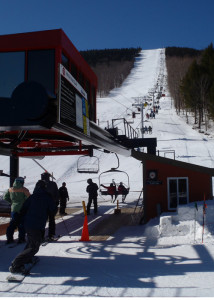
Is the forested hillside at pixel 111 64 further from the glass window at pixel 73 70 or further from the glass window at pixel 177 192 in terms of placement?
the glass window at pixel 73 70

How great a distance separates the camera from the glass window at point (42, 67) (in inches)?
303

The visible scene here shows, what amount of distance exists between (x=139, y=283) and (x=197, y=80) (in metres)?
50.4

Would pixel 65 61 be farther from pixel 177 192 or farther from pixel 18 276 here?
pixel 177 192

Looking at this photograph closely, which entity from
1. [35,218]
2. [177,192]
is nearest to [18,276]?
[35,218]

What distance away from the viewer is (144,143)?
1456 cm

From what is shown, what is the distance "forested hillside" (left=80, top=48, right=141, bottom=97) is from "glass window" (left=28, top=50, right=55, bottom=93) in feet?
318

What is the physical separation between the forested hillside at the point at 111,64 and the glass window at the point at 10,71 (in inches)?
3820

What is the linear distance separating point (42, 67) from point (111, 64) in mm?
147827

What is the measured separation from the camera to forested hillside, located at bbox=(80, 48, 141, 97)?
117 m

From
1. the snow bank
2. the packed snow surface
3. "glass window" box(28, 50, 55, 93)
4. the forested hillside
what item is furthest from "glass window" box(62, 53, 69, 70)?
the forested hillside

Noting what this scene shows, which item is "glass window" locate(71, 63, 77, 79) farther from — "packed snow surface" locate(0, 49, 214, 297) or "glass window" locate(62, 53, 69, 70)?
"packed snow surface" locate(0, 49, 214, 297)

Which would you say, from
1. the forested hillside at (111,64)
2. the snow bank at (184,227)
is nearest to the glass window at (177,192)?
the snow bank at (184,227)

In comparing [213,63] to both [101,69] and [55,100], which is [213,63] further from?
[101,69]

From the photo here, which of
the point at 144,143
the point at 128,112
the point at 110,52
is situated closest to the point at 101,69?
the point at 110,52
